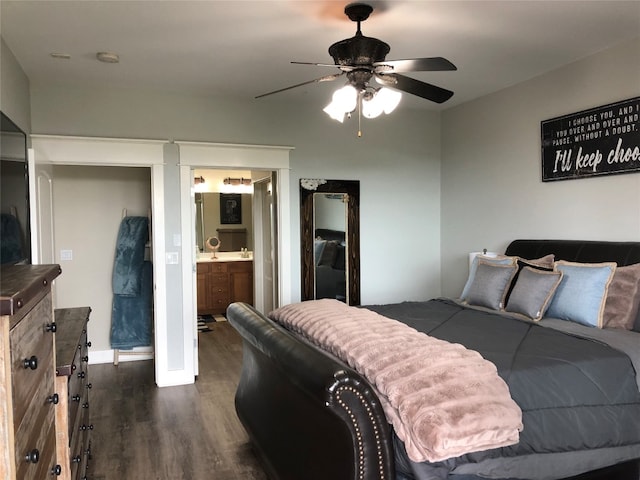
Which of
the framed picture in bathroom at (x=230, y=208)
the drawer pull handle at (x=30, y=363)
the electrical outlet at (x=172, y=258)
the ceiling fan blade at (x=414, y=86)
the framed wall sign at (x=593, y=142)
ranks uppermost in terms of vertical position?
the ceiling fan blade at (x=414, y=86)

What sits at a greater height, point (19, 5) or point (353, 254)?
point (19, 5)

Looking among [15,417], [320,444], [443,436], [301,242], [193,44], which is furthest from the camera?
[301,242]

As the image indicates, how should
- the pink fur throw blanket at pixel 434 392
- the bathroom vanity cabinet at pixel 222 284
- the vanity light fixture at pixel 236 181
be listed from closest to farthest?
the pink fur throw blanket at pixel 434 392
the bathroom vanity cabinet at pixel 222 284
the vanity light fixture at pixel 236 181

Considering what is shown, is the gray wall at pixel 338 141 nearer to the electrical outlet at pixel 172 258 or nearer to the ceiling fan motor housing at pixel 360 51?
the electrical outlet at pixel 172 258

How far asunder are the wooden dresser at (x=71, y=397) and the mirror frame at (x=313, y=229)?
239 centimetres

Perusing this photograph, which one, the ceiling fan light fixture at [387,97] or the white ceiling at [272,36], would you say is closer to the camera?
the ceiling fan light fixture at [387,97]

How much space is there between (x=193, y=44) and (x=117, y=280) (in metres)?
2.77

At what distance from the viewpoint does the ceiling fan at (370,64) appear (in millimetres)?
2508

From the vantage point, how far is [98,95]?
4.24 m

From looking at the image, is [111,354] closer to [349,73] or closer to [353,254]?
[353,254]

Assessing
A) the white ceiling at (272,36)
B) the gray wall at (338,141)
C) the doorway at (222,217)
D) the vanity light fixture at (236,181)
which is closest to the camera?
the white ceiling at (272,36)

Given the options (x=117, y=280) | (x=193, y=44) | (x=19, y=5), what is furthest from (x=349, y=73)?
(x=117, y=280)

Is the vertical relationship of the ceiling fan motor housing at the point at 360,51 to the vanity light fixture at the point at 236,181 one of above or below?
above

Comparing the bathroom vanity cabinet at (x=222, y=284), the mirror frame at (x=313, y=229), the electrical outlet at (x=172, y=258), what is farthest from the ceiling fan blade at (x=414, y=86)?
the bathroom vanity cabinet at (x=222, y=284)
